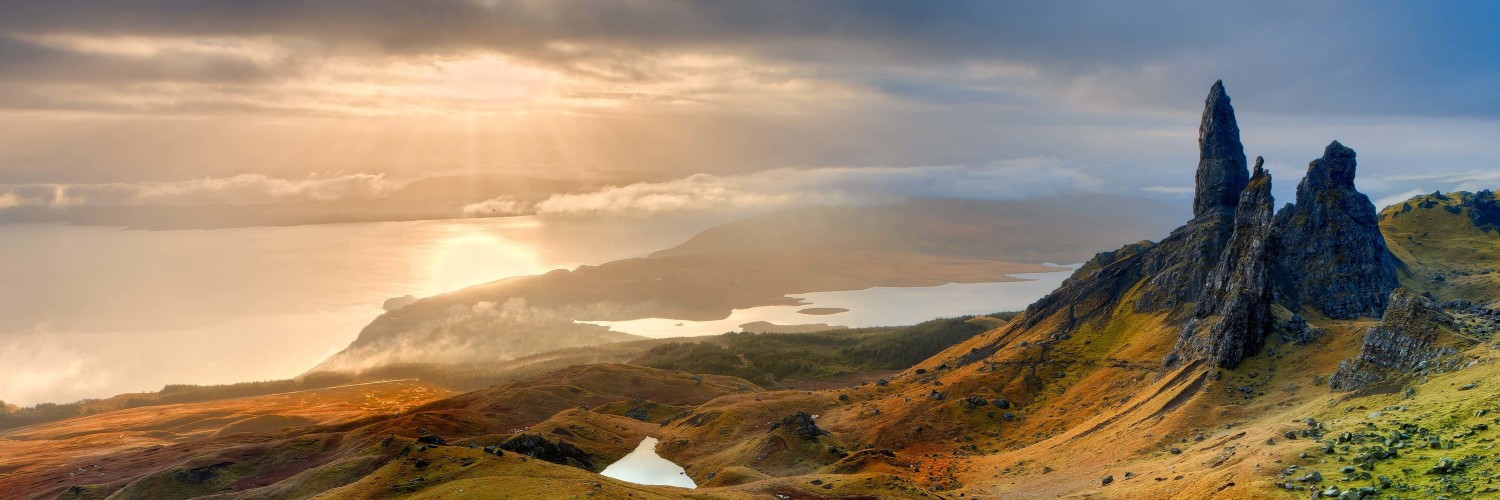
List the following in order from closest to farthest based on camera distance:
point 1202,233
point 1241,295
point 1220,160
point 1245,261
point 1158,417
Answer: point 1158,417, point 1241,295, point 1245,261, point 1202,233, point 1220,160

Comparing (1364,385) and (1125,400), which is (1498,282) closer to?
(1125,400)

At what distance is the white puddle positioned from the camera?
145575mm

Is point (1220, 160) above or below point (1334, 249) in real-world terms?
above

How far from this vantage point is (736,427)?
16888 cm

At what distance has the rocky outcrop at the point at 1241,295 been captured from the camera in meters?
121

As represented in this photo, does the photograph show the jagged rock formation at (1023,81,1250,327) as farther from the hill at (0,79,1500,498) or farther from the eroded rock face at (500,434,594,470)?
the eroded rock face at (500,434,594,470)

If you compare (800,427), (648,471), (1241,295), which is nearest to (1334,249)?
(1241,295)

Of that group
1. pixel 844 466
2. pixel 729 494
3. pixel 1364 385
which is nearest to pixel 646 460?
pixel 844 466

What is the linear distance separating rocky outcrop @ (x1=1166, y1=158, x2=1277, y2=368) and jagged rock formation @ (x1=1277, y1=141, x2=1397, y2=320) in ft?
23.5

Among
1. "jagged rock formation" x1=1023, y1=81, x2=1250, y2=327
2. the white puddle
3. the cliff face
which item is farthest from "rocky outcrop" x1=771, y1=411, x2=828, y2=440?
"jagged rock formation" x1=1023, y1=81, x2=1250, y2=327

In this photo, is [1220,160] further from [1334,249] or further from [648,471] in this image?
[648,471]

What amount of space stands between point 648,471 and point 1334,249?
4864 inches

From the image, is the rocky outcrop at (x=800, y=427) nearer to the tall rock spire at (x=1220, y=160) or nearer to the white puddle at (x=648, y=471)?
the white puddle at (x=648, y=471)

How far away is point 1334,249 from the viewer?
151125 mm
